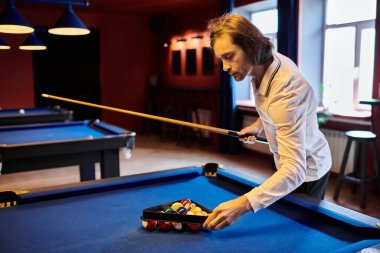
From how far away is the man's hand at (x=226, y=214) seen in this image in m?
→ 1.21

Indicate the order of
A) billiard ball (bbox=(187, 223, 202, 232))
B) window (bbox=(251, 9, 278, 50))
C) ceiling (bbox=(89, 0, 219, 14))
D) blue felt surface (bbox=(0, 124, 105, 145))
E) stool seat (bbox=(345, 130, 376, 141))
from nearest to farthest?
billiard ball (bbox=(187, 223, 202, 232)) < blue felt surface (bbox=(0, 124, 105, 145)) < stool seat (bbox=(345, 130, 376, 141)) < window (bbox=(251, 9, 278, 50)) < ceiling (bbox=(89, 0, 219, 14))

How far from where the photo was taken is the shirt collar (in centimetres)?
141

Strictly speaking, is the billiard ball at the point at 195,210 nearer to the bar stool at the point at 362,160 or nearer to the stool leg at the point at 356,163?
the bar stool at the point at 362,160

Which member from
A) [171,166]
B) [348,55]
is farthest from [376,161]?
[171,166]

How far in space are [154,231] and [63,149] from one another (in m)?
1.75

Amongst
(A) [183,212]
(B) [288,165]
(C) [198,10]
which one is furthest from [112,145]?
(C) [198,10]

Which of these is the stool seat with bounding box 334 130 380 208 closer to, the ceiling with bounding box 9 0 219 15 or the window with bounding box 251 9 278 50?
the window with bounding box 251 9 278 50

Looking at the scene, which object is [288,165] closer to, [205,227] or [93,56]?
[205,227]

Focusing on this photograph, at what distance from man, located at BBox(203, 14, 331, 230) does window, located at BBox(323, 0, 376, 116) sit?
3.16 metres

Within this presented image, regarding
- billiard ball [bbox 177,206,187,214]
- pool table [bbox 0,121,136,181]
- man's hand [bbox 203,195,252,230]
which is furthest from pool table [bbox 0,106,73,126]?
man's hand [bbox 203,195,252,230]

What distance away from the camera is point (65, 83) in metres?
7.21

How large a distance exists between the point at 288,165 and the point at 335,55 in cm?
387

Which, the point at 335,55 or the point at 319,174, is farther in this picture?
the point at 335,55

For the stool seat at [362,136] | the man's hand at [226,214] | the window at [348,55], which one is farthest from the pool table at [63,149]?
the window at [348,55]
